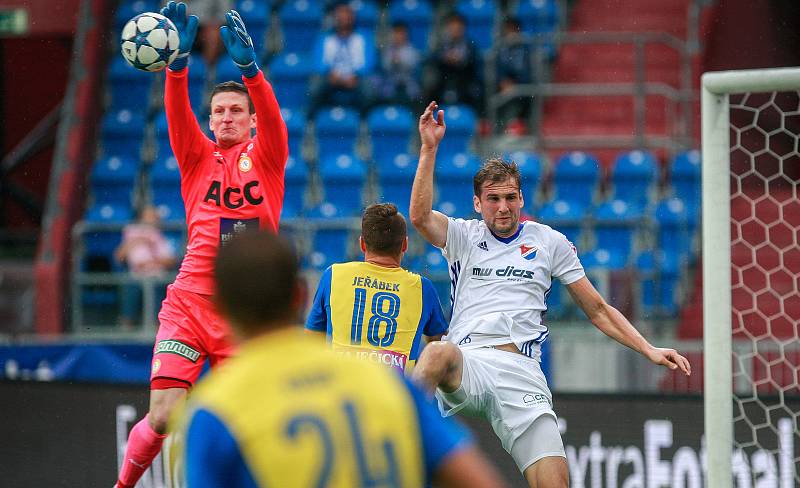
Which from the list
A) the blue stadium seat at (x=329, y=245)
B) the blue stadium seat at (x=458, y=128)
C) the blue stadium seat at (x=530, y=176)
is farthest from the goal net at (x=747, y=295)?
the blue stadium seat at (x=329, y=245)

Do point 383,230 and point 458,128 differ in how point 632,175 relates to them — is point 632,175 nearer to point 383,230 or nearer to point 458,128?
point 458,128

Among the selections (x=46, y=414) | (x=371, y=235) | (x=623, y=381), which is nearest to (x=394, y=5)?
(x=623, y=381)

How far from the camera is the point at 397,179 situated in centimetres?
1295

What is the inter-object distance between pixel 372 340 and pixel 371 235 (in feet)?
1.61

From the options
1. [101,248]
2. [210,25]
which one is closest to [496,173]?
[101,248]

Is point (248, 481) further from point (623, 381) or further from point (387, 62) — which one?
point (387, 62)

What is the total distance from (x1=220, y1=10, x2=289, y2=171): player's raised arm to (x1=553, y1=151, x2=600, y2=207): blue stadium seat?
6.76 meters

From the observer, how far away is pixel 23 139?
16.5 m

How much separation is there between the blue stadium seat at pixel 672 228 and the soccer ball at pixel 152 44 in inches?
274

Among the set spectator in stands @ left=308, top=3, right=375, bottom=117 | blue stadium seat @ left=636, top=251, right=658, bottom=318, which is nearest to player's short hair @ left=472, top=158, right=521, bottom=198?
blue stadium seat @ left=636, top=251, right=658, bottom=318

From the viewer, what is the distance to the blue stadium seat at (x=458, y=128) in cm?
1323

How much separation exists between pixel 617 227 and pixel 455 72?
3051mm

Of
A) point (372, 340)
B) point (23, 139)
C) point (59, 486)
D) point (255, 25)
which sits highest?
point (255, 25)

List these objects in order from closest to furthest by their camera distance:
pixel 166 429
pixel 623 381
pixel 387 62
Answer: pixel 166 429
pixel 623 381
pixel 387 62
